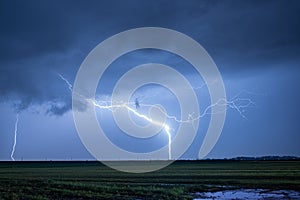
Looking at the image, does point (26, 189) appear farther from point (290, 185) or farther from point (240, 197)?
point (290, 185)

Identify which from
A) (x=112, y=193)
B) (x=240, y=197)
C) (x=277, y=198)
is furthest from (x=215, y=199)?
(x=112, y=193)

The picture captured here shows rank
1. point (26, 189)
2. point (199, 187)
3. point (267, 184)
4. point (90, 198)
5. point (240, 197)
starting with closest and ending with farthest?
1. point (90, 198)
2. point (26, 189)
3. point (240, 197)
4. point (199, 187)
5. point (267, 184)

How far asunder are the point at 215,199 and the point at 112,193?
9.96 meters

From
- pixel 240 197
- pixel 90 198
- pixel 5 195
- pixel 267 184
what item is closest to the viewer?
pixel 5 195

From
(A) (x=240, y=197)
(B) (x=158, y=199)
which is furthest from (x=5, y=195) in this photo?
(A) (x=240, y=197)

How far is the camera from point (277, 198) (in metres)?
33.6

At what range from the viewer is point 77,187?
37.3 m

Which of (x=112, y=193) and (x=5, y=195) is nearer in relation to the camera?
(x=5, y=195)

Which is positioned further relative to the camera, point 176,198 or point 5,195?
point 176,198

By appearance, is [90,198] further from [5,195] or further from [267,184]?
[267,184]

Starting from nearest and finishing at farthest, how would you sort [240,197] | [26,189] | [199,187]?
1. [26,189]
2. [240,197]
3. [199,187]

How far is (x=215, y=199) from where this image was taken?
110 feet

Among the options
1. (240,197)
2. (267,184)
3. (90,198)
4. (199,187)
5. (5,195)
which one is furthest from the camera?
(267,184)

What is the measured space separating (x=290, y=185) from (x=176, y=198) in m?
21.2
